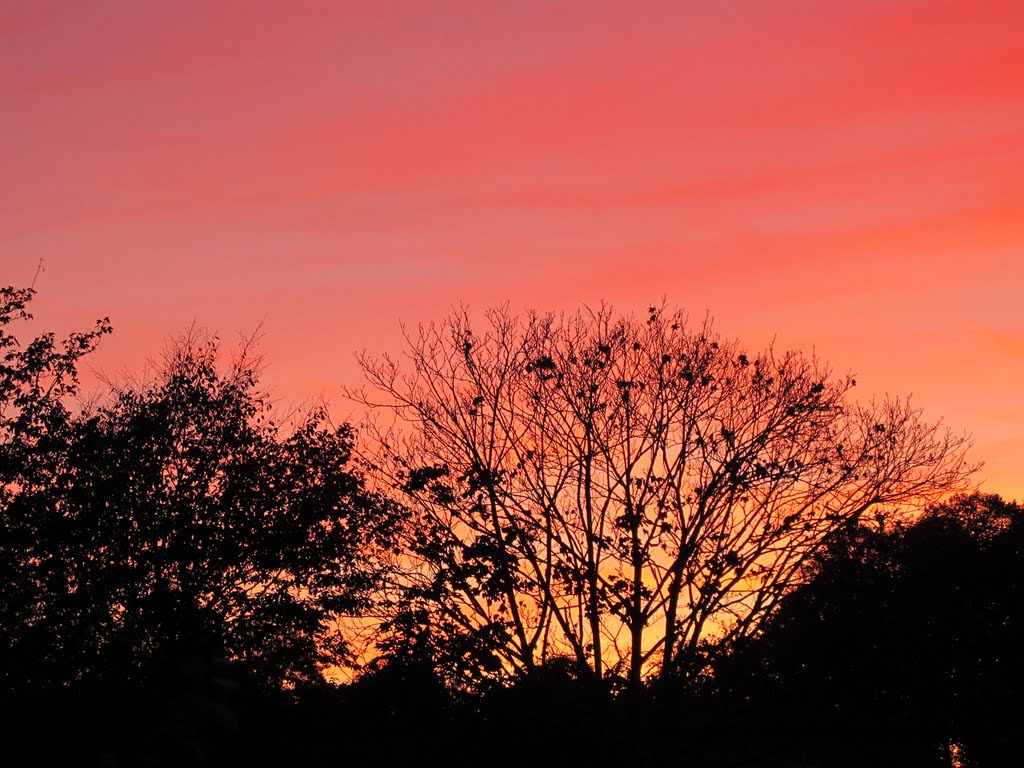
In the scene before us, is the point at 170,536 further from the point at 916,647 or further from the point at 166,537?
the point at 916,647

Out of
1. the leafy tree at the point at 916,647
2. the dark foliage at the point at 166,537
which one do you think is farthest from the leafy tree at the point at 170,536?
the leafy tree at the point at 916,647

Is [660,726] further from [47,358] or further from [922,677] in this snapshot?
[922,677]

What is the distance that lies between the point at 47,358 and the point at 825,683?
90.5ft

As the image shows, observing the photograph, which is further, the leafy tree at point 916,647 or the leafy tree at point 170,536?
the leafy tree at point 916,647

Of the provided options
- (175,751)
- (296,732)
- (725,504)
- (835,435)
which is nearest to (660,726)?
(296,732)

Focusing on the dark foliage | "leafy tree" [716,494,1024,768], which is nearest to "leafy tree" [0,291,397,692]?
the dark foliage

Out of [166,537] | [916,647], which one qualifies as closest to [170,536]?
[166,537]

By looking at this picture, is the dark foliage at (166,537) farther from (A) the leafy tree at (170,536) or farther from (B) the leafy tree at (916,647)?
(B) the leafy tree at (916,647)

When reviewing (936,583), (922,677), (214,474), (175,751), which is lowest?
(175,751)

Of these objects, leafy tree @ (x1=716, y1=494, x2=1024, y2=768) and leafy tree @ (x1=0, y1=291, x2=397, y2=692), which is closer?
leafy tree @ (x1=0, y1=291, x2=397, y2=692)

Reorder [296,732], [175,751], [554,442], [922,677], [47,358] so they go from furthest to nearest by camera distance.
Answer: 1. [922,677]
2. [554,442]
3. [47,358]
4. [296,732]
5. [175,751]

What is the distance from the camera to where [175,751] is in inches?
127

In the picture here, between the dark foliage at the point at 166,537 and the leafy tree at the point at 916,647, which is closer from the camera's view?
the dark foliage at the point at 166,537

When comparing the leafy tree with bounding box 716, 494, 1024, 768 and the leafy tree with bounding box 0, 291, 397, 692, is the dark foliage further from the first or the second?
the leafy tree with bounding box 716, 494, 1024, 768
